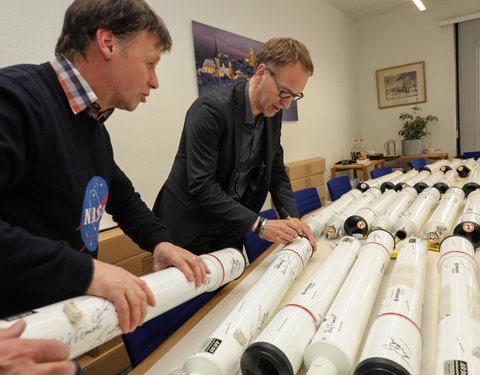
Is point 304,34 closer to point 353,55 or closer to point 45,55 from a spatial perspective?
point 353,55

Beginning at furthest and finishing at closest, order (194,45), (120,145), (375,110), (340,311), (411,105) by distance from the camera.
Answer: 1. (375,110)
2. (411,105)
3. (194,45)
4. (120,145)
5. (340,311)

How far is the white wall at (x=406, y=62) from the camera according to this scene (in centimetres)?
550

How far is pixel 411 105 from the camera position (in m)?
5.86

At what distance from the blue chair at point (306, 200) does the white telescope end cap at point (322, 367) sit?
71.0 inches

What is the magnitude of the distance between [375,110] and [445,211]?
523 centimetres

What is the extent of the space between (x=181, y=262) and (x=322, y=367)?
436 millimetres

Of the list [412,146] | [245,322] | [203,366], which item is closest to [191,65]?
[245,322]

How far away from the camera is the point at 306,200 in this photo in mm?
2572

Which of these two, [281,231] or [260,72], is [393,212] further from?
[260,72]

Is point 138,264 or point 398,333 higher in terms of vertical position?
point 398,333

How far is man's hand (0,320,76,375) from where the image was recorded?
435 mm

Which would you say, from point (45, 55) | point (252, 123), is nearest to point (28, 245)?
point (252, 123)

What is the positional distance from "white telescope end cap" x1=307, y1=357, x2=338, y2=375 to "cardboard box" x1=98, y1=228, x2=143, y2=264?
156 centimetres

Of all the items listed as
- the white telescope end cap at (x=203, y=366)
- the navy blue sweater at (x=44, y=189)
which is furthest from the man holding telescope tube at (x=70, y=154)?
the white telescope end cap at (x=203, y=366)
